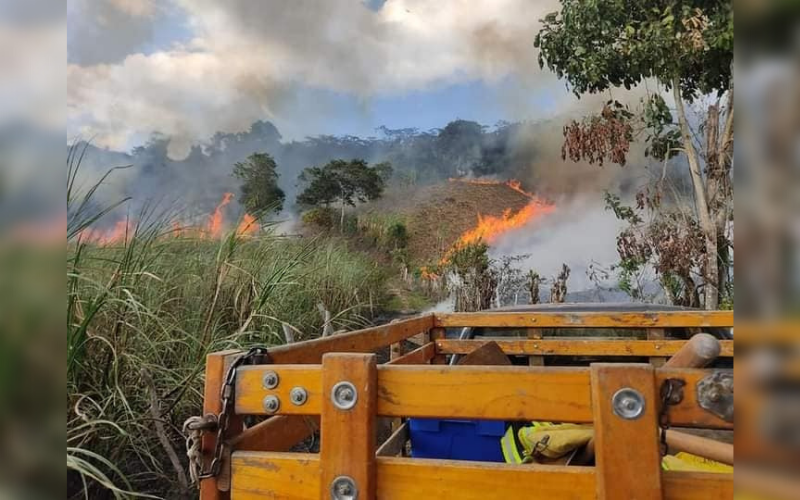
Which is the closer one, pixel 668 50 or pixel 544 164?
pixel 668 50

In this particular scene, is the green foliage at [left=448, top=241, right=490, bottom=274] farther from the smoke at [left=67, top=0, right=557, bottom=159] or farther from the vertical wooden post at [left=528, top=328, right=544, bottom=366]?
the vertical wooden post at [left=528, top=328, right=544, bottom=366]

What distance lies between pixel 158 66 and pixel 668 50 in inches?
177

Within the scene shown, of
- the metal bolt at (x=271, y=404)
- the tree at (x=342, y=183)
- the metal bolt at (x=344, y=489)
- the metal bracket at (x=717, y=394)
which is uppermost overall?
the tree at (x=342, y=183)

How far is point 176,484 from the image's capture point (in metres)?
1.87

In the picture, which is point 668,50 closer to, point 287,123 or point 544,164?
point 544,164

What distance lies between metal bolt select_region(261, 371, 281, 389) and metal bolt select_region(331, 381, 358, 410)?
106 millimetres

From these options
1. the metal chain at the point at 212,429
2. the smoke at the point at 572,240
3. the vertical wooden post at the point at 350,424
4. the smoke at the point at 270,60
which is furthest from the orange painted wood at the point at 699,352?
the smoke at the point at 270,60

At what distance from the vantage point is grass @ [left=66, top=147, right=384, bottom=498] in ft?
4.91

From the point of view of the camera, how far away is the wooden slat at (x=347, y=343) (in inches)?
41.8

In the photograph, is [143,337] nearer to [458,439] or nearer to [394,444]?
[394,444]

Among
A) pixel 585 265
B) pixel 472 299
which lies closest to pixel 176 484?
pixel 472 299

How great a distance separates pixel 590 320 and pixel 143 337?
5.67 feet

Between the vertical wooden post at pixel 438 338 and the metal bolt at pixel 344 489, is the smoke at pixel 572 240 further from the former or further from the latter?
the metal bolt at pixel 344 489

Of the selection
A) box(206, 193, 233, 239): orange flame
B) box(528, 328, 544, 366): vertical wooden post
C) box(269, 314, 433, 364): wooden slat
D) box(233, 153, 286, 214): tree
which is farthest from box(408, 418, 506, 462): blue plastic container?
box(233, 153, 286, 214): tree
